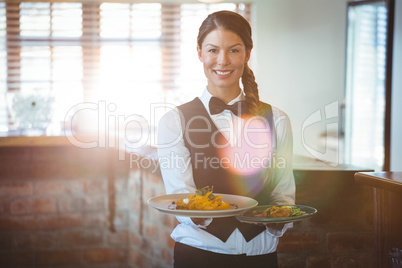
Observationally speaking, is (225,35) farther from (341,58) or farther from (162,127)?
(341,58)

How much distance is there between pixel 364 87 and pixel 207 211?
12.8ft

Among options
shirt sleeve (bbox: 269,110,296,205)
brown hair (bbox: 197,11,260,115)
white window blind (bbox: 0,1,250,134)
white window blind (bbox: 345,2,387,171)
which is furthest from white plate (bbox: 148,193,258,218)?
white window blind (bbox: 0,1,250,134)

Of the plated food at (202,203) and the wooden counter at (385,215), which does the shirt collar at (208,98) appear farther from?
the wooden counter at (385,215)

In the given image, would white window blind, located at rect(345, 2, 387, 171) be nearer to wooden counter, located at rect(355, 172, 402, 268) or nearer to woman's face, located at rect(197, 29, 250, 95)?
wooden counter, located at rect(355, 172, 402, 268)

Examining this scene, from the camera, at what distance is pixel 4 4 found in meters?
4.86

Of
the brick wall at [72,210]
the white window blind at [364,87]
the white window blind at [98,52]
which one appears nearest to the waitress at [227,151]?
the brick wall at [72,210]

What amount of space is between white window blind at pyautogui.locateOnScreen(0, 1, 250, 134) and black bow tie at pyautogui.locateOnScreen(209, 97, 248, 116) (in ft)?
11.9

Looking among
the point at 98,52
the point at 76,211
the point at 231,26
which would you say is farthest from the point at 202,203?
the point at 98,52

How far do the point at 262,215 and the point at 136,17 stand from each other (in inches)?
163

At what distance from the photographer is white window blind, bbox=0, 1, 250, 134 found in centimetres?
491

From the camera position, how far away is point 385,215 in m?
1.36

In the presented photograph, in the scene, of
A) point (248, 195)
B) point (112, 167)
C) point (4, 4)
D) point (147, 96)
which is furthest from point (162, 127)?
point (4, 4)

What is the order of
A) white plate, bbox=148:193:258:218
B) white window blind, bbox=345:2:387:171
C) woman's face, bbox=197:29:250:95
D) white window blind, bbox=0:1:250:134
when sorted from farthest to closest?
white window blind, bbox=0:1:250:134 < white window blind, bbox=345:2:387:171 < woman's face, bbox=197:29:250:95 < white plate, bbox=148:193:258:218

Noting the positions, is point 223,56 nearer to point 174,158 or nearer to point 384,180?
point 174,158
